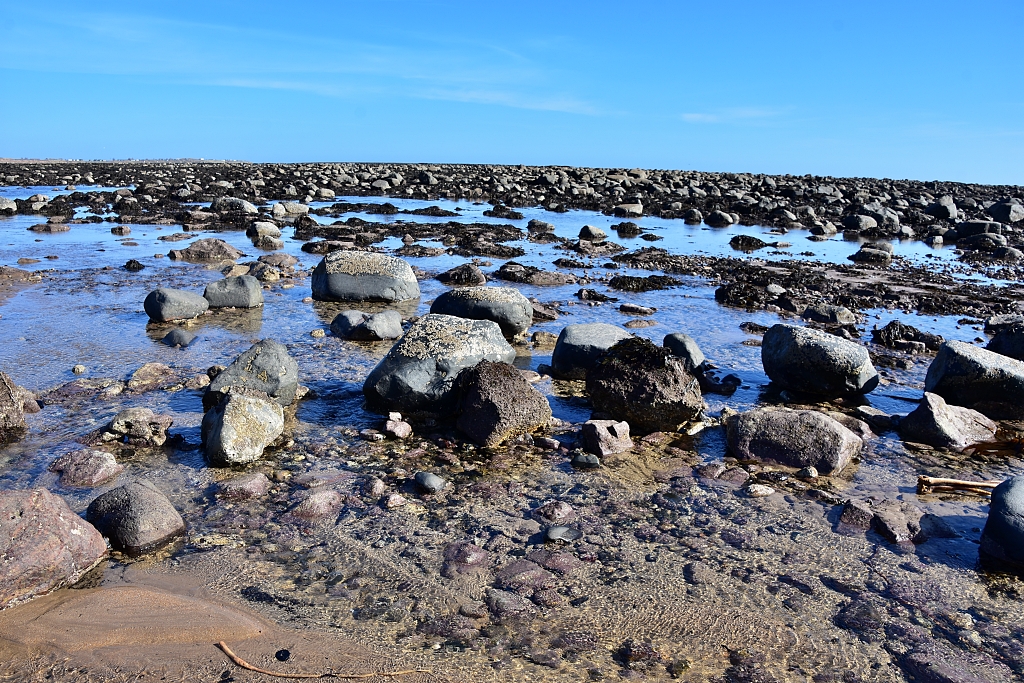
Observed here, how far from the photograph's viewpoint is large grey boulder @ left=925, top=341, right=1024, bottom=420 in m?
5.53

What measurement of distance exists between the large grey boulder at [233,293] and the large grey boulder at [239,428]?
4098 millimetres

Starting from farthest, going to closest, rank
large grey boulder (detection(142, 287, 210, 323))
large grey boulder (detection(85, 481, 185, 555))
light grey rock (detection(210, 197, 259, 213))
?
Result: light grey rock (detection(210, 197, 259, 213)) → large grey boulder (detection(142, 287, 210, 323)) → large grey boulder (detection(85, 481, 185, 555))

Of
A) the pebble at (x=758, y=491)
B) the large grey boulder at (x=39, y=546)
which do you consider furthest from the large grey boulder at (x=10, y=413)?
the pebble at (x=758, y=491)

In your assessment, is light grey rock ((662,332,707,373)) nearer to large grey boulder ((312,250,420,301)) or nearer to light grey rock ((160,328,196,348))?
large grey boulder ((312,250,420,301))

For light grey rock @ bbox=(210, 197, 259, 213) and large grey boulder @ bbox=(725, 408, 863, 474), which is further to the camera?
light grey rock @ bbox=(210, 197, 259, 213)

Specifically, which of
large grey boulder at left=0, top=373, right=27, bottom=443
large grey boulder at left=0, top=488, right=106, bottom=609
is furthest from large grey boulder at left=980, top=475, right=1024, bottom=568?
large grey boulder at left=0, top=373, right=27, bottom=443

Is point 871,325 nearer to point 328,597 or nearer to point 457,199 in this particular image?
point 328,597

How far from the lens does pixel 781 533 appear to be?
12.5 ft

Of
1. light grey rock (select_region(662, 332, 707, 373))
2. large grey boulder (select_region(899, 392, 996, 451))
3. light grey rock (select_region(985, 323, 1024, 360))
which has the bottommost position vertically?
large grey boulder (select_region(899, 392, 996, 451))

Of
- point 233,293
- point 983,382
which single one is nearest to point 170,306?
point 233,293

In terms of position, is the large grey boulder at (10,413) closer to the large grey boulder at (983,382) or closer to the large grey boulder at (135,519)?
the large grey boulder at (135,519)

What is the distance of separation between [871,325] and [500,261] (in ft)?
21.8

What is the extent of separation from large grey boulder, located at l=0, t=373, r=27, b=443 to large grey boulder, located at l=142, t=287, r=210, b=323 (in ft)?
10.1

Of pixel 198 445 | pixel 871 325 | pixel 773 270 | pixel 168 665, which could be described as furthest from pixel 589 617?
pixel 773 270
